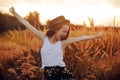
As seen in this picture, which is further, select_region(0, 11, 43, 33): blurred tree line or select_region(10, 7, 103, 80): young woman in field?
select_region(0, 11, 43, 33): blurred tree line

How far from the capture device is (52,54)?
5879 mm

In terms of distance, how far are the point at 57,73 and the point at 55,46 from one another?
24 centimetres

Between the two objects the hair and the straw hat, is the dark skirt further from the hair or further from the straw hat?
the straw hat

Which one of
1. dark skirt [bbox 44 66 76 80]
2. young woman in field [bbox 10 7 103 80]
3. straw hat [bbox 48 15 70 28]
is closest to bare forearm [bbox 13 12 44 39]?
young woman in field [bbox 10 7 103 80]

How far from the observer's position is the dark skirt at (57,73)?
5879mm

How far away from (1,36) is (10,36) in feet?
0.28

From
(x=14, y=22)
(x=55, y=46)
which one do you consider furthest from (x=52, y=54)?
(x=14, y=22)

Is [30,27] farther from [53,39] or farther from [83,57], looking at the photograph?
[83,57]

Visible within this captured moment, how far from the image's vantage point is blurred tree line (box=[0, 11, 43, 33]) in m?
→ 6.07

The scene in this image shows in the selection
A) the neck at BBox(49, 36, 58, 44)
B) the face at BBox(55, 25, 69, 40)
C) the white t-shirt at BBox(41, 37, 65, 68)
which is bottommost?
the white t-shirt at BBox(41, 37, 65, 68)

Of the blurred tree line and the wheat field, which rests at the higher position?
the blurred tree line

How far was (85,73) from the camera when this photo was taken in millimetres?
6070

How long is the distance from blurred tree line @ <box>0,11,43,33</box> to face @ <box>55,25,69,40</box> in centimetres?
21

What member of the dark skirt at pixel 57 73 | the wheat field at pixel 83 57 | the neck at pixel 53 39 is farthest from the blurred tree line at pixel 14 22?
the dark skirt at pixel 57 73
